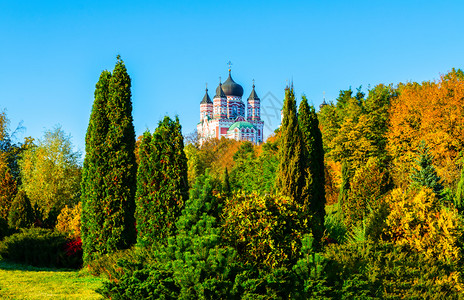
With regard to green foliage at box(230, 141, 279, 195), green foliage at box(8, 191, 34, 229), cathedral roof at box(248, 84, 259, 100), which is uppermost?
cathedral roof at box(248, 84, 259, 100)

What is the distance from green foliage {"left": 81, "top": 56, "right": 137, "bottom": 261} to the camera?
10719 mm

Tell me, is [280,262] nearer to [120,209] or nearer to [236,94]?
[120,209]

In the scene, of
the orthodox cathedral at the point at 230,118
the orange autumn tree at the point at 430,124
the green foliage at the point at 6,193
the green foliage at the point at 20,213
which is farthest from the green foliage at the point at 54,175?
the orthodox cathedral at the point at 230,118

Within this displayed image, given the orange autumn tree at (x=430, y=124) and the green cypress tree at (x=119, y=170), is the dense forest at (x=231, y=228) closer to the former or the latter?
the green cypress tree at (x=119, y=170)

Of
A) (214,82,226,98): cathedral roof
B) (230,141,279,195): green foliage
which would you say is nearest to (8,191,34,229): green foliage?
(230,141,279,195): green foliage

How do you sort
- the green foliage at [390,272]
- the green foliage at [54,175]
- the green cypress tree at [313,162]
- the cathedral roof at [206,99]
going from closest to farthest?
1. the green foliage at [390,272]
2. the green cypress tree at [313,162]
3. the green foliage at [54,175]
4. the cathedral roof at [206,99]

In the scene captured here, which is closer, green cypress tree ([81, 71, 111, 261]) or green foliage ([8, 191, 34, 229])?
green cypress tree ([81, 71, 111, 261])

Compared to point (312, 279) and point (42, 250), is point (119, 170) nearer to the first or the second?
point (42, 250)

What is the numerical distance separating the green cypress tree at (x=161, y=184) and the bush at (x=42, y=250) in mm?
4109

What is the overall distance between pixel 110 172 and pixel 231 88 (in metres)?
103

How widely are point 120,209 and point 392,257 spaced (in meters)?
6.71

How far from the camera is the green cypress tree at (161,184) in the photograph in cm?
916

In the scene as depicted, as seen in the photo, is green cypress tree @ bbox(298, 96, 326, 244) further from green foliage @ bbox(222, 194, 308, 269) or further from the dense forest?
green foliage @ bbox(222, 194, 308, 269)

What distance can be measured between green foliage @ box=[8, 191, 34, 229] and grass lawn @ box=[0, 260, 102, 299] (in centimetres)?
Result: 540
